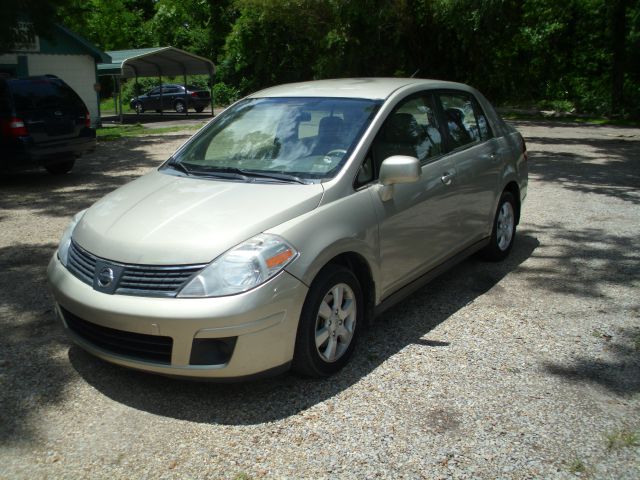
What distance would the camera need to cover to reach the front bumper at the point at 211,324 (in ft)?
11.4

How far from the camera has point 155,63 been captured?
31.4 meters

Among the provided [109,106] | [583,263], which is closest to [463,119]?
[583,263]

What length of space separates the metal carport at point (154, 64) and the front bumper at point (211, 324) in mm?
25457

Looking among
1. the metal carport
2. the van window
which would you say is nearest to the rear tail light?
the van window

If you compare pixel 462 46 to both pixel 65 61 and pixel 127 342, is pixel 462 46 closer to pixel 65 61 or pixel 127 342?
pixel 65 61

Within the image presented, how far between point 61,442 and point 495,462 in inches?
84.8

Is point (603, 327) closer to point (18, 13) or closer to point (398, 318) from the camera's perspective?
point (398, 318)

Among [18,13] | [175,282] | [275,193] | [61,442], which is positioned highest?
[18,13]

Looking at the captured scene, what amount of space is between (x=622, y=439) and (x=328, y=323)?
166cm

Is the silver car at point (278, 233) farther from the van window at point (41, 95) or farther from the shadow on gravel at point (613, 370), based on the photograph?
the van window at point (41, 95)

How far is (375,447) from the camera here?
132 inches

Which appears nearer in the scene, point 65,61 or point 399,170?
point 399,170

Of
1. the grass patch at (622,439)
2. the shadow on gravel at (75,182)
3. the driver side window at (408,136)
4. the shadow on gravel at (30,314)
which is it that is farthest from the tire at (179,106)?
the grass patch at (622,439)

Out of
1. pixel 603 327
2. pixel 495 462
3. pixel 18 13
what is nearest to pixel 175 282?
pixel 495 462
